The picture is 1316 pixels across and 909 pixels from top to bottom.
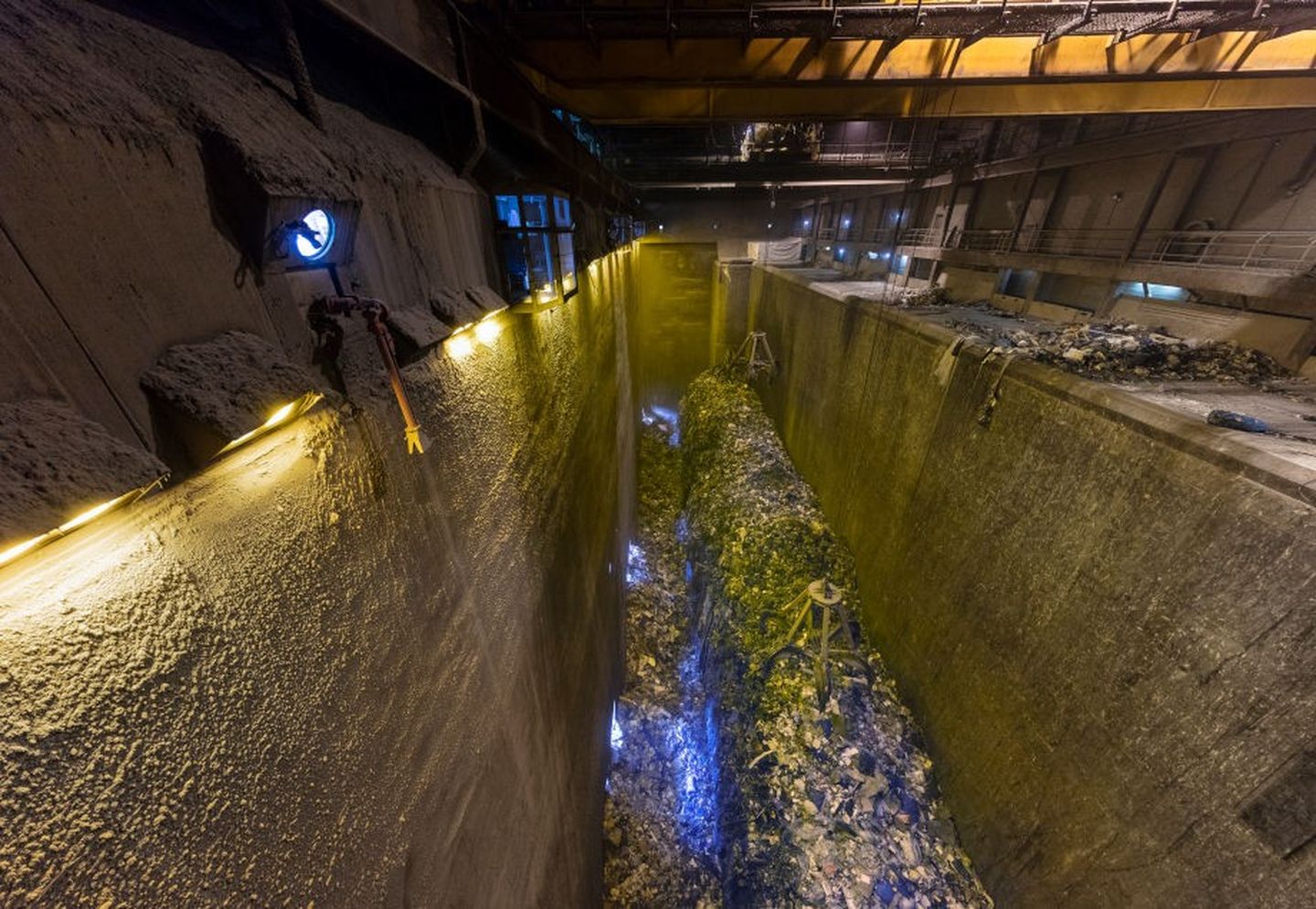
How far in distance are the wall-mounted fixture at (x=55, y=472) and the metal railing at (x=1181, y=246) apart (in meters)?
10.9

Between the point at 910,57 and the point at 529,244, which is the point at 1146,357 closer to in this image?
the point at 910,57

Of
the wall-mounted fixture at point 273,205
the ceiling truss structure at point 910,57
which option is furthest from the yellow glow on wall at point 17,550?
the ceiling truss structure at point 910,57

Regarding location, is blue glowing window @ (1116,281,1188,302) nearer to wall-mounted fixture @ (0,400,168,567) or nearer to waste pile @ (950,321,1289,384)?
waste pile @ (950,321,1289,384)

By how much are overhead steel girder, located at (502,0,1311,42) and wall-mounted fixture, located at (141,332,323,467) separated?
437cm

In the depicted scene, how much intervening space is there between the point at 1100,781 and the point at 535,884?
419cm

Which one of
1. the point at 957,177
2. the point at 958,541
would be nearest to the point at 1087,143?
the point at 957,177

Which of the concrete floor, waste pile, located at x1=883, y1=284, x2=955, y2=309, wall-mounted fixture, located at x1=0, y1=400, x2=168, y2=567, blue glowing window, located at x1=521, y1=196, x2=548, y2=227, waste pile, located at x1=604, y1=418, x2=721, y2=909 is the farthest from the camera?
waste pile, located at x1=883, y1=284, x2=955, y2=309

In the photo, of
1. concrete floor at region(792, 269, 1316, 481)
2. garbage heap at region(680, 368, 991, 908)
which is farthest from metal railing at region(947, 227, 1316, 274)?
garbage heap at region(680, 368, 991, 908)

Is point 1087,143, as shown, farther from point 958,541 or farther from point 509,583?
point 509,583

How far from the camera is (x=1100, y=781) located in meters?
3.39

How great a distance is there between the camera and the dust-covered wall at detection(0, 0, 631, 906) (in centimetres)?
80

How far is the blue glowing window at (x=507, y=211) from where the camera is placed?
2.79 meters

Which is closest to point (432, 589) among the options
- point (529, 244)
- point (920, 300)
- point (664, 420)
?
point (529, 244)

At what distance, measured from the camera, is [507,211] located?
2.82 m
